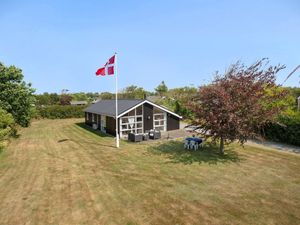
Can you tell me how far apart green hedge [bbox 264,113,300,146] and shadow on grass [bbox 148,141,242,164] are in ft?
16.3

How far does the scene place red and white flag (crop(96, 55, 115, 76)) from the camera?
644 inches

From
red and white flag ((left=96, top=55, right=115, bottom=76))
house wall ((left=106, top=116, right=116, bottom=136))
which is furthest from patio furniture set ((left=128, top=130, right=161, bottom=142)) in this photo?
red and white flag ((left=96, top=55, right=115, bottom=76))

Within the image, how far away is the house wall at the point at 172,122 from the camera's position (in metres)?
24.3

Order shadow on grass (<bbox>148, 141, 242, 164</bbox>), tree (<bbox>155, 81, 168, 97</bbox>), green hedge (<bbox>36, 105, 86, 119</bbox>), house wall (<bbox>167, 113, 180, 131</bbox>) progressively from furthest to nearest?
tree (<bbox>155, 81, 168, 97</bbox>), green hedge (<bbox>36, 105, 86, 119</bbox>), house wall (<bbox>167, 113, 180, 131</bbox>), shadow on grass (<bbox>148, 141, 242, 164</bbox>)

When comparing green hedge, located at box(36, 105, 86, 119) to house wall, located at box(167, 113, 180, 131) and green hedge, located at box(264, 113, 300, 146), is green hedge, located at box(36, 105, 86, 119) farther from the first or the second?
green hedge, located at box(264, 113, 300, 146)

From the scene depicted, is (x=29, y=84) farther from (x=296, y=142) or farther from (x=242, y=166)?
(x=296, y=142)

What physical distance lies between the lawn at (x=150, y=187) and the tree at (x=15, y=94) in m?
7.32

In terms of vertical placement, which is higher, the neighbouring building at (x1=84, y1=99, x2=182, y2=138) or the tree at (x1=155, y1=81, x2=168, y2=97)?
the tree at (x1=155, y1=81, x2=168, y2=97)

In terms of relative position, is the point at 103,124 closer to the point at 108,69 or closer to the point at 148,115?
the point at 148,115

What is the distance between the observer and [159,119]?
933 inches

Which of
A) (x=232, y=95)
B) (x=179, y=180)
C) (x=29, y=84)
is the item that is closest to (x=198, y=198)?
(x=179, y=180)

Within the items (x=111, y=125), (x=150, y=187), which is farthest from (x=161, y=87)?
(x=150, y=187)

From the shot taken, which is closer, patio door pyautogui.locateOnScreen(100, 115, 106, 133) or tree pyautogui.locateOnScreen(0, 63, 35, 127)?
tree pyautogui.locateOnScreen(0, 63, 35, 127)

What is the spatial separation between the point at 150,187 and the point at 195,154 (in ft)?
19.3
